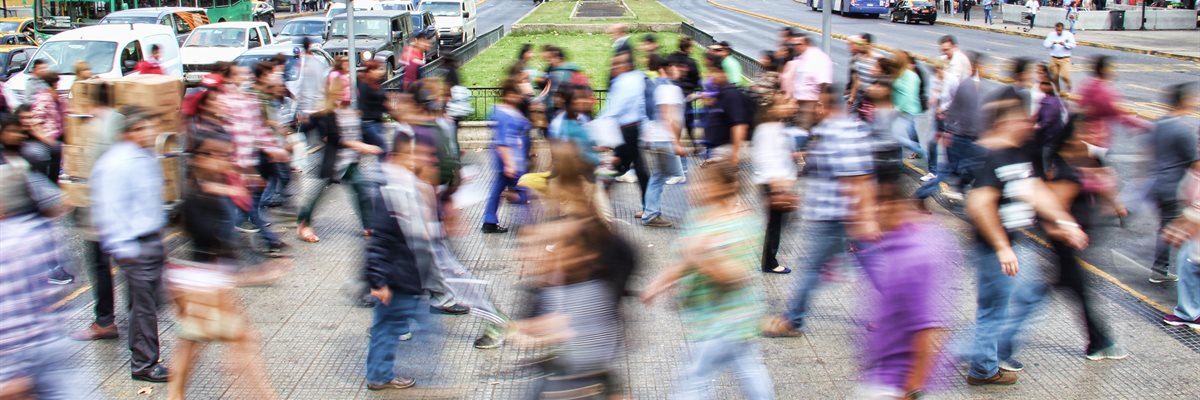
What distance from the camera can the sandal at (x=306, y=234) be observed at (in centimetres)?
956

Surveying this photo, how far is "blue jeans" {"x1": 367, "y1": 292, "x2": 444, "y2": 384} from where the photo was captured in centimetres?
582

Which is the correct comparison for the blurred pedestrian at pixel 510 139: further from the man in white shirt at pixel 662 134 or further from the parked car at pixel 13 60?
the parked car at pixel 13 60

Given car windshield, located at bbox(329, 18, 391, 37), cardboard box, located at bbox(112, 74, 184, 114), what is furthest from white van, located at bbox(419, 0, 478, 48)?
cardboard box, located at bbox(112, 74, 184, 114)

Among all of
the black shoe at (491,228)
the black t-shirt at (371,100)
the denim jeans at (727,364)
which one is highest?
the black t-shirt at (371,100)

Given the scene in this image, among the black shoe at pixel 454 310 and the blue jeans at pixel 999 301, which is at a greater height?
the blue jeans at pixel 999 301

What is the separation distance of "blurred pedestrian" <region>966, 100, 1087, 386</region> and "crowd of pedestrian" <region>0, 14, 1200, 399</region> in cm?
1

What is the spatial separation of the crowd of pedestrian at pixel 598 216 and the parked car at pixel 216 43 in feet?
35.9

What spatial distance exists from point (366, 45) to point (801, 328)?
17.5m

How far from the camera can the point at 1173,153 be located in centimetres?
732

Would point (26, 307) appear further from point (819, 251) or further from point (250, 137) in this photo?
point (250, 137)

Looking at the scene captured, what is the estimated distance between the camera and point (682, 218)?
10391 millimetres

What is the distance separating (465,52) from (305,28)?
16.6 feet

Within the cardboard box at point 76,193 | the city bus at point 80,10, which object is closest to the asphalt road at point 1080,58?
the cardboard box at point 76,193

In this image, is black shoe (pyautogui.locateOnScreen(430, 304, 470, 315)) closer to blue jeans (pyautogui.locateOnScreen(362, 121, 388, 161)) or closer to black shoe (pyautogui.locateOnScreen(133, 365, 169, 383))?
black shoe (pyautogui.locateOnScreen(133, 365, 169, 383))
